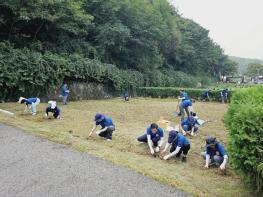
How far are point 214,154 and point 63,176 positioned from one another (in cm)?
404

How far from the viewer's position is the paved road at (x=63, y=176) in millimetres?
6672

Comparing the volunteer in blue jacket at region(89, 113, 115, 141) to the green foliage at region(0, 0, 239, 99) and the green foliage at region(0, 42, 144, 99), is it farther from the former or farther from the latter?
the green foliage at region(0, 0, 239, 99)

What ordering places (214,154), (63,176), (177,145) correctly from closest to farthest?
→ (63,176)
(214,154)
(177,145)

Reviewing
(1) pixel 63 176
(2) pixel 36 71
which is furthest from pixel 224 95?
(1) pixel 63 176

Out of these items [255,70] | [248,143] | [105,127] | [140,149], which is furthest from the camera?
[255,70]

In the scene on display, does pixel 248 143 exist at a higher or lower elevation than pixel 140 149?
higher

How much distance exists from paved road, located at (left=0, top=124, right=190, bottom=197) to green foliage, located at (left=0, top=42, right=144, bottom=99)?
13454 mm

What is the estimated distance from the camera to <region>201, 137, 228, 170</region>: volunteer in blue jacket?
8.80m

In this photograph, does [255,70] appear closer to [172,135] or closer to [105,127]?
[105,127]

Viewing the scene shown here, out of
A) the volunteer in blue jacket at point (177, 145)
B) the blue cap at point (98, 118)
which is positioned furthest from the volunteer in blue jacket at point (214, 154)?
the blue cap at point (98, 118)

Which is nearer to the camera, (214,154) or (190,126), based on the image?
(214,154)

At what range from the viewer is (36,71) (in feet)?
78.8

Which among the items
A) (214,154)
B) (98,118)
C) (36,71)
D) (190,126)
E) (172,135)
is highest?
(36,71)

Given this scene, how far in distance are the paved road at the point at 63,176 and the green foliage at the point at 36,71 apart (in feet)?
44.1
